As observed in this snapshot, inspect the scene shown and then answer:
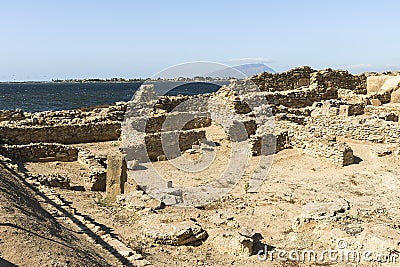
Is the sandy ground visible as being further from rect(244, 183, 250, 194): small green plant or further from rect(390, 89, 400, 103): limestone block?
rect(390, 89, 400, 103): limestone block

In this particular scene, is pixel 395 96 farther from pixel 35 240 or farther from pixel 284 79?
pixel 35 240

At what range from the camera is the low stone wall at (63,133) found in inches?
645

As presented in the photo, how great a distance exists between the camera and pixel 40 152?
14484 mm

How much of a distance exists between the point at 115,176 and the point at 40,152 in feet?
16.3

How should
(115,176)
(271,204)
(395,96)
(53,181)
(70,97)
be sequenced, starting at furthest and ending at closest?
(70,97) → (395,96) → (53,181) → (115,176) → (271,204)

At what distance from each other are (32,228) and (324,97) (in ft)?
67.9

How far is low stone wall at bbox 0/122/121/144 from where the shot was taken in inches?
645

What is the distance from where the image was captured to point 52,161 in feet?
47.9

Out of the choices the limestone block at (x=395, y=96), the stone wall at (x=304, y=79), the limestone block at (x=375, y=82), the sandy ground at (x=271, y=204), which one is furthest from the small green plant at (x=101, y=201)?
the limestone block at (x=375, y=82)

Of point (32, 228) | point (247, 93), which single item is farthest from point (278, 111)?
point (32, 228)

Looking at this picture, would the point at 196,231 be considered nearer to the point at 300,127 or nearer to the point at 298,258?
the point at 298,258

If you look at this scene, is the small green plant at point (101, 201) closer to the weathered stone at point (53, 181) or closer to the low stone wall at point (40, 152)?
the weathered stone at point (53, 181)

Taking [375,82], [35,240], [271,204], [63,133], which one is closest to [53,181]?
[35,240]

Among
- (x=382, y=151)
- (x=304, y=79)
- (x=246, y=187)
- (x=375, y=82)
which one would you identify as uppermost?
(x=304, y=79)
